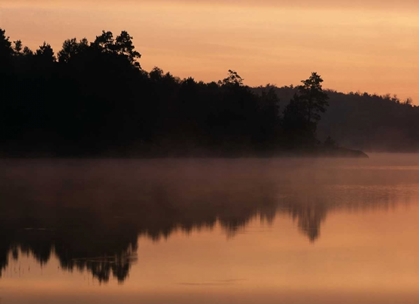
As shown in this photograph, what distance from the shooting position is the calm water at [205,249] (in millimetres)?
12164

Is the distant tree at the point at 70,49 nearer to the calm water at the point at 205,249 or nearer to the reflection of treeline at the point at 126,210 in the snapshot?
the reflection of treeline at the point at 126,210

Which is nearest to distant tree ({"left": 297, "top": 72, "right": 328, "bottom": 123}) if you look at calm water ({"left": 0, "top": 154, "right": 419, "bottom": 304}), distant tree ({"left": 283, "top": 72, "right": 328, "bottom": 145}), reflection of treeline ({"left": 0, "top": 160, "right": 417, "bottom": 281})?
distant tree ({"left": 283, "top": 72, "right": 328, "bottom": 145})

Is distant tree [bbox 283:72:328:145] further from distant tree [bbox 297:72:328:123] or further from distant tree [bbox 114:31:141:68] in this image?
distant tree [bbox 114:31:141:68]

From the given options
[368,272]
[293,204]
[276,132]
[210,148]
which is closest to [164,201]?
[293,204]

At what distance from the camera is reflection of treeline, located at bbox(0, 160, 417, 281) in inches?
619

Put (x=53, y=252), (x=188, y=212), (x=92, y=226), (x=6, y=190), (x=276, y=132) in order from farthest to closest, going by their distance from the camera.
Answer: (x=276, y=132) → (x=6, y=190) → (x=188, y=212) → (x=92, y=226) → (x=53, y=252)

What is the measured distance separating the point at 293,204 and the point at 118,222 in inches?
287

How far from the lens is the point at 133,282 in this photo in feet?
41.8

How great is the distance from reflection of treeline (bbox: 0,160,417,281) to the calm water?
0.03 m

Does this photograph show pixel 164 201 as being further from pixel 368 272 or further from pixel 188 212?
pixel 368 272

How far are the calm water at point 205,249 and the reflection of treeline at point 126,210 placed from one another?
30mm

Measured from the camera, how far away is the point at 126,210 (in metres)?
23.7

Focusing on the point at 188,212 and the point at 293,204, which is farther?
the point at 293,204

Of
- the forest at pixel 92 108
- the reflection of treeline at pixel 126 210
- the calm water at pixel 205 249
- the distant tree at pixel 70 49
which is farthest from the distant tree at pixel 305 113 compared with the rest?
the calm water at pixel 205 249
